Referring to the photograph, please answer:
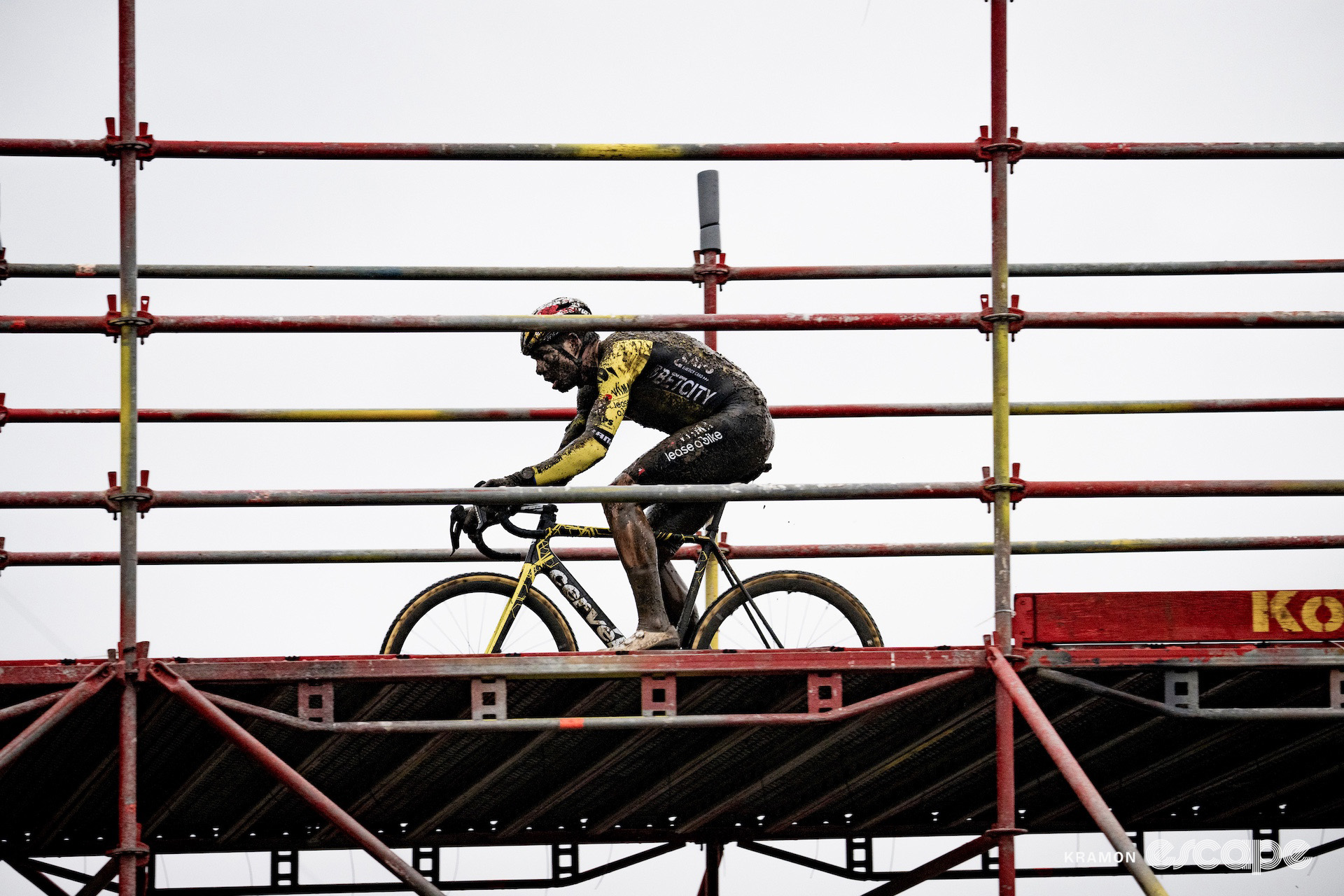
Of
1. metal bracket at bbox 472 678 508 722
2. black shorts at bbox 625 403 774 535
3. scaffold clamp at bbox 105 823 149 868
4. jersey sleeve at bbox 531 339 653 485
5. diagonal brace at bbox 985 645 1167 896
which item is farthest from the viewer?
black shorts at bbox 625 403 774 535

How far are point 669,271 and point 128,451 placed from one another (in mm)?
3516

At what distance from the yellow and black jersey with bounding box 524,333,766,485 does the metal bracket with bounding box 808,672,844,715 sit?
1441 mm

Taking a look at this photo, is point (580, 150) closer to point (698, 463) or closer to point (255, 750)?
point (698, 463)

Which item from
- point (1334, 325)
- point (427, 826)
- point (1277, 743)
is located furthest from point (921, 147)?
point (427, 826)

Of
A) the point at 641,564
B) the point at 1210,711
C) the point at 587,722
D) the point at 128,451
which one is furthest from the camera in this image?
the point at 641,564

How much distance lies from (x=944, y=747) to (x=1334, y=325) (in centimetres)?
229

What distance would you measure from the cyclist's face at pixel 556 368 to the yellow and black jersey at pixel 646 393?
12 cm

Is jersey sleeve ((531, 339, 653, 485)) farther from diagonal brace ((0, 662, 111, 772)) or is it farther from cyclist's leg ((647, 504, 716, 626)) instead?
diagonal brace ((0, 662, 111, 772))

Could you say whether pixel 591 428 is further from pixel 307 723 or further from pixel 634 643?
pixel 307 723

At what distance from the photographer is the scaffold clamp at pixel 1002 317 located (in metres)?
7.28

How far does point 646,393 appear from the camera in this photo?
8406 millimetres

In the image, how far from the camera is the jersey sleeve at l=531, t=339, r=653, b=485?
8.05 m

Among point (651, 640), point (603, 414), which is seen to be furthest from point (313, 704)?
point (603, 414)

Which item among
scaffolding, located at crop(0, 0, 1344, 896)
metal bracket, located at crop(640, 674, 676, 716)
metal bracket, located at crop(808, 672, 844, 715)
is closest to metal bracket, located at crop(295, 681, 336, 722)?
scaffolding, located at crop(0, 0, 1344, 896)
